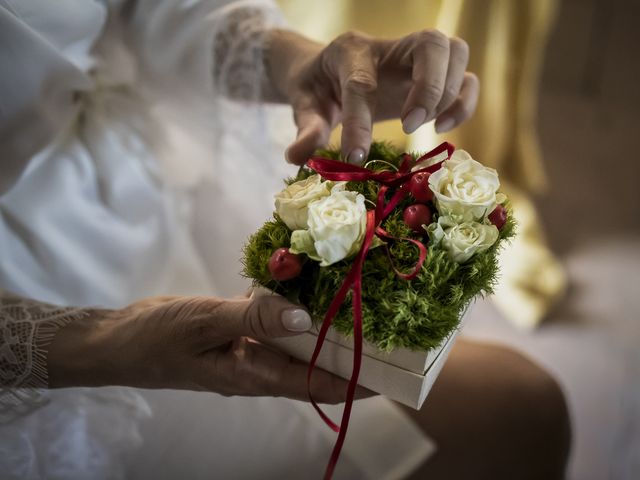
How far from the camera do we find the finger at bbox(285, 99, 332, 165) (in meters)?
0.84

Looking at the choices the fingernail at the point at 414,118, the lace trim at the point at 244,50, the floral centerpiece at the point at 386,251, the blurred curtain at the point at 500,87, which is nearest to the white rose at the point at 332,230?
the floral centerpiece at the point at 386,251

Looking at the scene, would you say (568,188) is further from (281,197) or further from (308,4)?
(281,197)

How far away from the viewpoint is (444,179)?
66 centimetres

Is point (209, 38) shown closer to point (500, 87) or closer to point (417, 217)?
point (417, 217)

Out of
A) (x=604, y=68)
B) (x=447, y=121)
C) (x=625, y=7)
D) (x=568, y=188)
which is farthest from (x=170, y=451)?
(x=625, y=7)

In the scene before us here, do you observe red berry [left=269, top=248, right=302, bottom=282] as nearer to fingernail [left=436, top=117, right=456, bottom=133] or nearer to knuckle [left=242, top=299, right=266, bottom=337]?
knuckle [left=242, top=299, right=266, bottom=337]

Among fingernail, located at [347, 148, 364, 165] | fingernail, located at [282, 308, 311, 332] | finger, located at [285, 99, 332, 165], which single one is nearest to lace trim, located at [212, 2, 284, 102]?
finger, located at [285, 99, 332, 165]

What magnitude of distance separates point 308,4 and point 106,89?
62cm

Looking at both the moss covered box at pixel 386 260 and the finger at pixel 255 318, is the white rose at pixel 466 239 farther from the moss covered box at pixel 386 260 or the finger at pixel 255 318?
the finger at pixel 255 318

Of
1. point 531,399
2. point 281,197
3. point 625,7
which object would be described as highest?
point 625,7

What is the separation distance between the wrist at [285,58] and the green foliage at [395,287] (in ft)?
1.32

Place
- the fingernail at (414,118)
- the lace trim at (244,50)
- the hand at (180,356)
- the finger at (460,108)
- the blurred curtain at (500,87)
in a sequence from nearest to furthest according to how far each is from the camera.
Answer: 1. the hand at (180,356)
2. the fingernail at (414,118)
3. the finger at (460,108)
4. the lace trim at (244,50)
5. the blurred curtain at (500,87)

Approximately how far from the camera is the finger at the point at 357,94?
754 millimetres

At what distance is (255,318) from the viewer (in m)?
0.62
